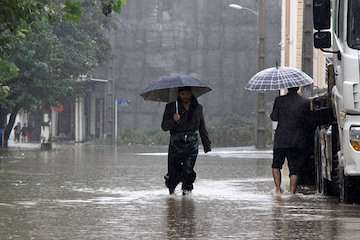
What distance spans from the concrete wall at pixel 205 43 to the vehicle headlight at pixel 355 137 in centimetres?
5903

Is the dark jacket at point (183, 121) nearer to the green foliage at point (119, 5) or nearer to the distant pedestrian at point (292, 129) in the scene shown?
the distant pedestrian at point (292, 129)

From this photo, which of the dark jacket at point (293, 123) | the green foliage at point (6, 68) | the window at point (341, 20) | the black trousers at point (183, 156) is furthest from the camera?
the green foliage at point (6, 68)

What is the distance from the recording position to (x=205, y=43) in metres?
73.4

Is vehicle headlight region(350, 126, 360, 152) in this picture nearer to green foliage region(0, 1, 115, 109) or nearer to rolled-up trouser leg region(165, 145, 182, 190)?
rolled-up trouser leg region(165, 145, 182, 190)

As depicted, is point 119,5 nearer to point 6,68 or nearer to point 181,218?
point 181,218

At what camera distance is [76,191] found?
18016 millimetres

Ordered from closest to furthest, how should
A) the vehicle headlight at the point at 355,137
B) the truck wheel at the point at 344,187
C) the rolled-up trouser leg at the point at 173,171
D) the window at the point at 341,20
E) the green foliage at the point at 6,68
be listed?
1. the vehicle headlight at the point at 355,137
2. the window at the point at 341,20
3. the truck wheel at the point at 344,187
4. the rolled-up trouser leg at the point at 173,171
5. the green foliage at the point at 6,68

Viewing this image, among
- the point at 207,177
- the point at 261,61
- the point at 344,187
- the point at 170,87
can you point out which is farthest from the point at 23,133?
the point at 344,187

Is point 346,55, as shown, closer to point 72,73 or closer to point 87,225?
point 87,225

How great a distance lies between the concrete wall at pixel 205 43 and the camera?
7306 cm

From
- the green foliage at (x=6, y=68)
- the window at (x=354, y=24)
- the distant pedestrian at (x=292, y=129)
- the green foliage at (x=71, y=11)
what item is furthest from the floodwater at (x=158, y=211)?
the green foliage at (x=6, y=68)

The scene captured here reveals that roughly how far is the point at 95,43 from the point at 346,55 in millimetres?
50384

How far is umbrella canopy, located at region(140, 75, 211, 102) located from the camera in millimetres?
17039

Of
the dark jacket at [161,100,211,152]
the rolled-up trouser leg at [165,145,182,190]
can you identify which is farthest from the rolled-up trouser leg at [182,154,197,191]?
the dark jacket at [161,100,211,152]
